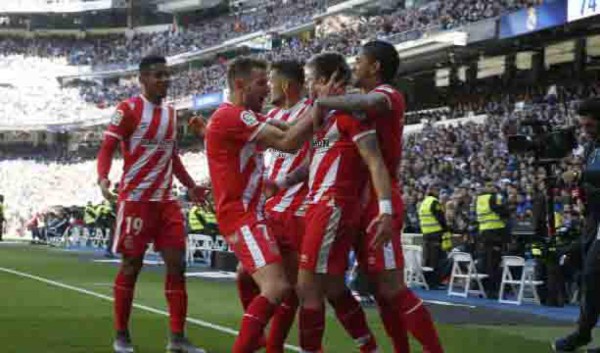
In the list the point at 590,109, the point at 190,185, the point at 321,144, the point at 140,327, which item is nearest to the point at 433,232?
the point at 140,327

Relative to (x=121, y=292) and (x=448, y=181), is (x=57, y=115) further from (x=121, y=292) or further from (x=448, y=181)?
(x=121, y=292)

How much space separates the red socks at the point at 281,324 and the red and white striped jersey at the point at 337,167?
2.68 feet

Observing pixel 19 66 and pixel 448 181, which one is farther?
pixel 19 66

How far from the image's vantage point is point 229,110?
5.84m

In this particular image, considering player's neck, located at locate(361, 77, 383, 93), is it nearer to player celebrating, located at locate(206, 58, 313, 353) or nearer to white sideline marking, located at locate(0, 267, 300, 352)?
player celebrating, located at locate(206, 58, 313, 353)

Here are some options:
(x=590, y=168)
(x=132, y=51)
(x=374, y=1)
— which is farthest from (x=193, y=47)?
(x=590, y=168)

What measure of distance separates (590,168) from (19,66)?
238ft

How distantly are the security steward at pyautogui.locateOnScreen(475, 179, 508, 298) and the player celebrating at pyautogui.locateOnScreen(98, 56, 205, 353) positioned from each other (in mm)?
8495

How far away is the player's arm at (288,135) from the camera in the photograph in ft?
18.4

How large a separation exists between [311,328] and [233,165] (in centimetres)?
106

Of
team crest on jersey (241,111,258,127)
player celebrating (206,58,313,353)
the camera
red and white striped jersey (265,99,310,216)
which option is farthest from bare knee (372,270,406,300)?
the camera

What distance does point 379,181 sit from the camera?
5.49m

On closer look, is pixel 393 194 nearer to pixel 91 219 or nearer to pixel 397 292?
pixel 397 292

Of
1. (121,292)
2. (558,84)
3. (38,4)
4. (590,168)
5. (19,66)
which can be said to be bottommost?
(121,292)
